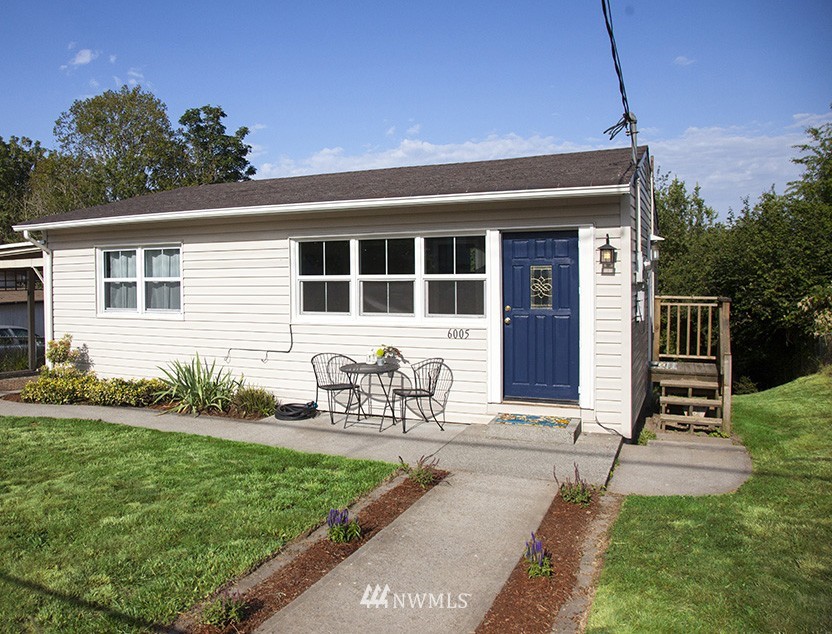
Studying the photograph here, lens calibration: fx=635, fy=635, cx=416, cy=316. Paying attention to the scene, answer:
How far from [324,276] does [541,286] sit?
298 cm

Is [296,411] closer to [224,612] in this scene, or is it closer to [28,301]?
[224,612]

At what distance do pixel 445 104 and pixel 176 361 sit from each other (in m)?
7.53

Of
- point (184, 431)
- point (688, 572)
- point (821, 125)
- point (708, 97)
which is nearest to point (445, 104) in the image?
point (708, 97)

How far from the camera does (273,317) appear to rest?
9000 mm

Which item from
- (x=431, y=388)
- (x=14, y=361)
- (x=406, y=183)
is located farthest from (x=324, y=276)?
(x=14, y=361)

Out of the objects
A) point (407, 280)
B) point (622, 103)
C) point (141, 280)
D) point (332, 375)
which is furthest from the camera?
point (141, 280)

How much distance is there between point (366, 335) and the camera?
27.5 ft

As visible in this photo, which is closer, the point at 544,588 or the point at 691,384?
the point at 544,588

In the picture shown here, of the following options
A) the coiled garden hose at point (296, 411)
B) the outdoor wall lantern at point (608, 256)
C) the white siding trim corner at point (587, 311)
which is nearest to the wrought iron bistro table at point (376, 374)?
the coiled garden hose at point (296, 411)

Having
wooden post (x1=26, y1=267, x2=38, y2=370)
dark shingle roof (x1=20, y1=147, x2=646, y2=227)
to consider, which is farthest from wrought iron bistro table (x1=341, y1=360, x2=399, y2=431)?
wooden post (x1=26, y1=267, x2=38, y2=370)

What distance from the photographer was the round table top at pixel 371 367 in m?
7.73

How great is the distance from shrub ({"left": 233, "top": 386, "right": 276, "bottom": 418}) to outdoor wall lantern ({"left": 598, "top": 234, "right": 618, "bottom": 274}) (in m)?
4.79

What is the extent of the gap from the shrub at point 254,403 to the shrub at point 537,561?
17.9ft

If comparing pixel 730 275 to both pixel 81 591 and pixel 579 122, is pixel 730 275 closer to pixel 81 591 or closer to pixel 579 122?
pixel 579 122
